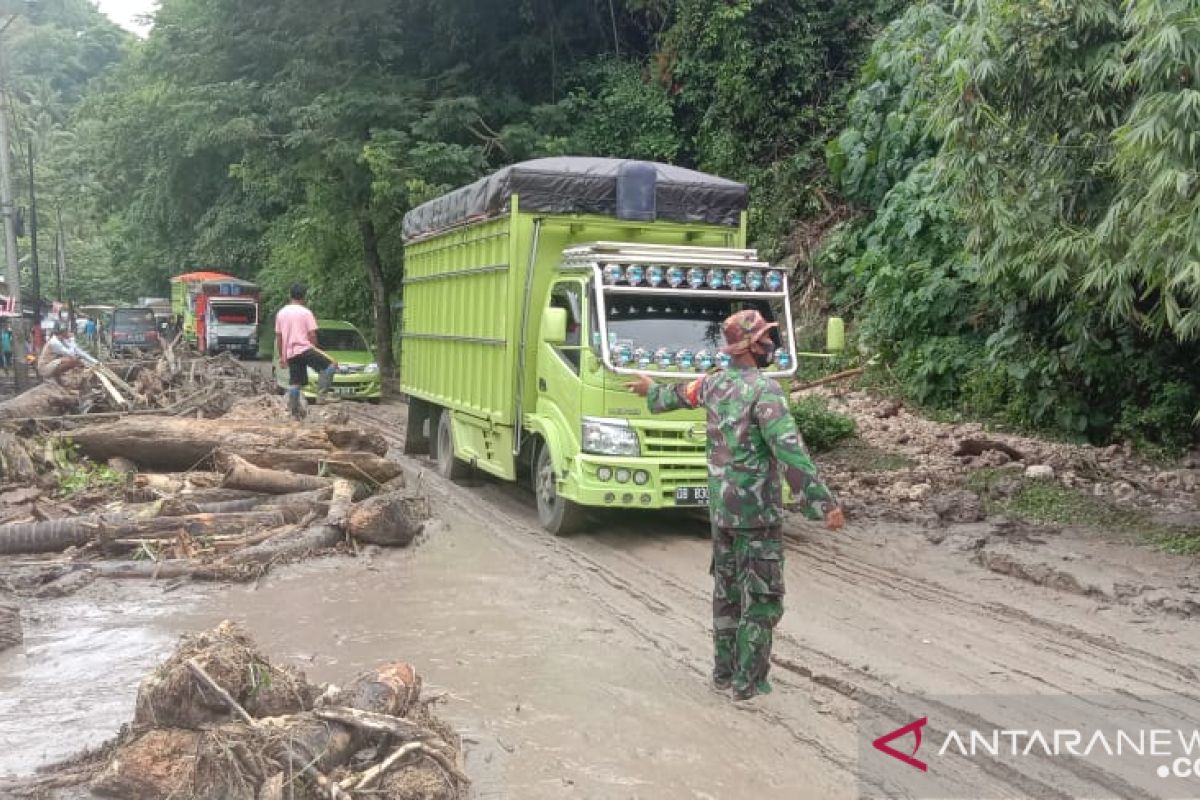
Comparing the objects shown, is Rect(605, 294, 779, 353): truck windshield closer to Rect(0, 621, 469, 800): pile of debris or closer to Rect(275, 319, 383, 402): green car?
Rect(0, 621, 469, 800): pile of debris

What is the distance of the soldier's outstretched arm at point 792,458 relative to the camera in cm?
495

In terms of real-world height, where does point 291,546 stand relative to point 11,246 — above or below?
below

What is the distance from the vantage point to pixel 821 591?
745cm

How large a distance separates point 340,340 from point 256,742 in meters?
18.1

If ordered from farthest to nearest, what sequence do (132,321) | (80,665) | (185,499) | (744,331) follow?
(132,321) → (185,499) → (80,665) → (744,331)

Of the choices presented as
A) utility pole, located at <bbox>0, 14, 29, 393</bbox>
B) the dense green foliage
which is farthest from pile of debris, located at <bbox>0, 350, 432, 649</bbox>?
utility pole, located at <bbox>0, 14, 29, 393</bbox>

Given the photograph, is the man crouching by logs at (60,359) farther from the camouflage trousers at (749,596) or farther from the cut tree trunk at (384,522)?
the camouflage trousers at (749,596)

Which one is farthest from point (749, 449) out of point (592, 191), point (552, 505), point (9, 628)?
point (592, 191)

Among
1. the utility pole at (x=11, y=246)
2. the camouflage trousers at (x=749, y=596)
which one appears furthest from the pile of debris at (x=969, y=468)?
the utility pole at (x=11, y=246)

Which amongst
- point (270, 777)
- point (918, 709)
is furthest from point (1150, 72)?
point (270, 777)

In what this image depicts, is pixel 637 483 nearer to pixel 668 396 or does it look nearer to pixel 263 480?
pixel 668 396

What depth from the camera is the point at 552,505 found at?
9.42m

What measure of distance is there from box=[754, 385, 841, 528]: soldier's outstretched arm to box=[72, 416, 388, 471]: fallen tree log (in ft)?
21.7

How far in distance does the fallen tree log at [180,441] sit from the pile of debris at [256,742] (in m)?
6.25
